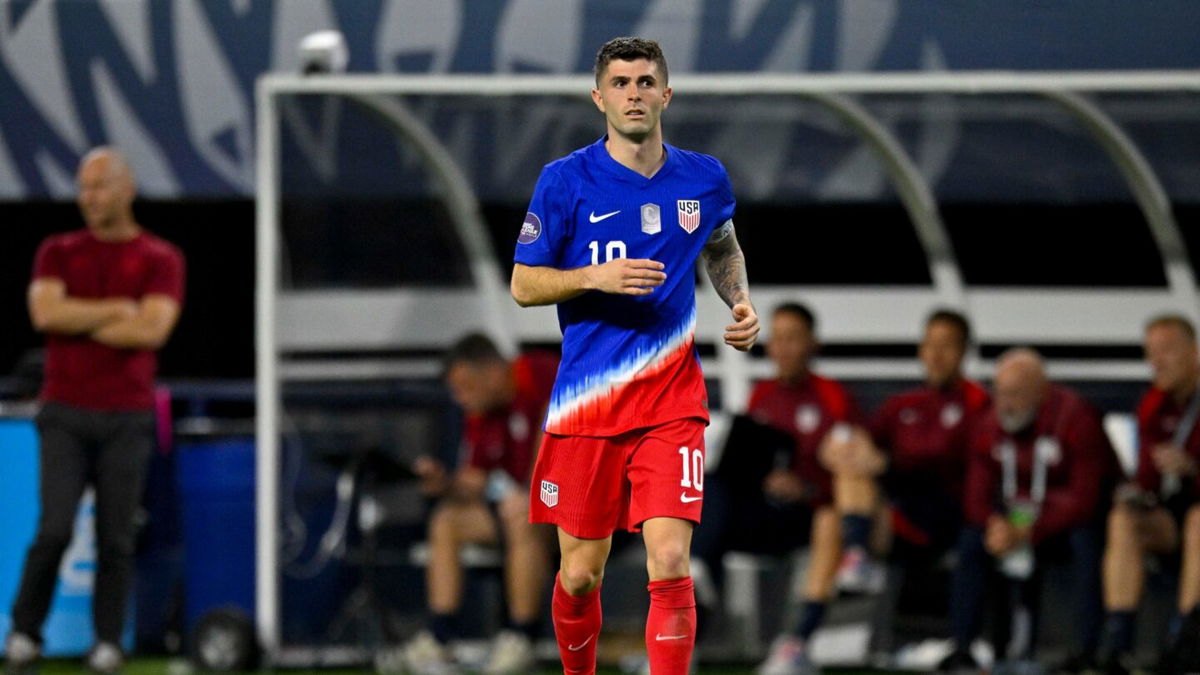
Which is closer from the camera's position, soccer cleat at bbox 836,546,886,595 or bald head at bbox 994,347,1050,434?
bald head at bbox 994,347,1050,434

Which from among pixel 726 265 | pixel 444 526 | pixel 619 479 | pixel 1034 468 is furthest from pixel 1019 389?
pixel 619 479

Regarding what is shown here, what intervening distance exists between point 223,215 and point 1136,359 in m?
5.70

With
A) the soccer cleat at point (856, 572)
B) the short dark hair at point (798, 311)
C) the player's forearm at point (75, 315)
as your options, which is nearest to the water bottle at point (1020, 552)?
the soccer cleat at point (856, 572)

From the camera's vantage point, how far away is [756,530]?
8.34 meters

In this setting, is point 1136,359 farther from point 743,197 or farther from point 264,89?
point 264,89

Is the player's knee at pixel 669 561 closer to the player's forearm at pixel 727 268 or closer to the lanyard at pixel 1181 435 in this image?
the player's forearm at pixel 727 268

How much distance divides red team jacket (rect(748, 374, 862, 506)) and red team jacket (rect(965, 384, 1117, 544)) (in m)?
0.58

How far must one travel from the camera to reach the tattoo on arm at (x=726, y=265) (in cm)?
572

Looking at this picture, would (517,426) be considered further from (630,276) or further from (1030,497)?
(630,276)

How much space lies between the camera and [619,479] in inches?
222

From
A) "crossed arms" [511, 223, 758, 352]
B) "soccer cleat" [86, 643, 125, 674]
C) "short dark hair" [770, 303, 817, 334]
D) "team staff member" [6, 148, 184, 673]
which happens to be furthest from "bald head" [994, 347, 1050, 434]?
"soccer cleat" [86, 643, 125, 674]

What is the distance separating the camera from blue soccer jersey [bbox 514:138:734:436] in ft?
18.1

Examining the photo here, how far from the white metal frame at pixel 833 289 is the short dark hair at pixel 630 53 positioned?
2.59 metres

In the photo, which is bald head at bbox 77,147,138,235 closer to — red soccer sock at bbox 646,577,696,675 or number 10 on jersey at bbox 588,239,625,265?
number 10 on jersey at bbox 588,239,625,265
